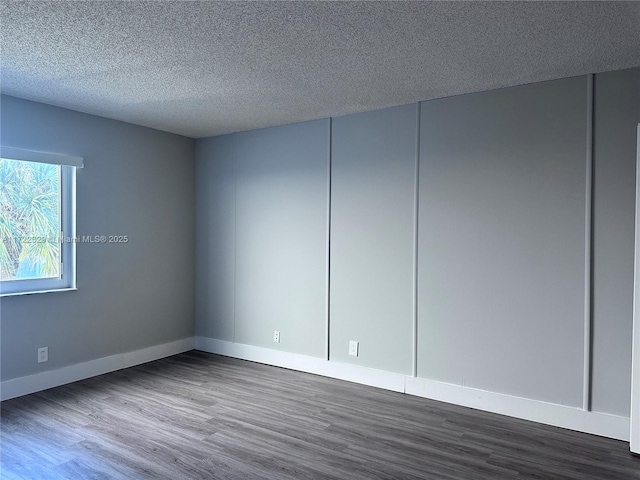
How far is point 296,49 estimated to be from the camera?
283cm

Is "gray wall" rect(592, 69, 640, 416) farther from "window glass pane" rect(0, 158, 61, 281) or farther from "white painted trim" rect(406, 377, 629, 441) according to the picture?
"window glass pane" rect(0, 158, 61, 281)

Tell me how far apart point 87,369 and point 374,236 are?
3066 millimetres

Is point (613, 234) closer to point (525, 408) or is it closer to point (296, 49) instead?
point (525, 408)

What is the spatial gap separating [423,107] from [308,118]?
1.20 meters

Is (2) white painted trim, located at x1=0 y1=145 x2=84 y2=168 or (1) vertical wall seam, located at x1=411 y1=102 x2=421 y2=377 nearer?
(2) white painted trim, located at x1=0 y1=145 x2=84 y2=168

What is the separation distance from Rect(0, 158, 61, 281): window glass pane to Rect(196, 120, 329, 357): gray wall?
1.70 m

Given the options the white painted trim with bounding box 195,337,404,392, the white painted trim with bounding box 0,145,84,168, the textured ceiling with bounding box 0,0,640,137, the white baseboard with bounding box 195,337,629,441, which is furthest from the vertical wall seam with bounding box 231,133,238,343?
the white painted trim with bounding box 0,145,84,168

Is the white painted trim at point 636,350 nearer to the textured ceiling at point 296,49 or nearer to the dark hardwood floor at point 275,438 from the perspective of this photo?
the dark hardwood floor at point 275,438

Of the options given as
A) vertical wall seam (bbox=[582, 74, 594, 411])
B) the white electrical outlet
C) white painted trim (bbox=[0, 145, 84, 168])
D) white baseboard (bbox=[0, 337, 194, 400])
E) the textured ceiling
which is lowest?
white baseboard (bbox=[0, 337, 194, 400])

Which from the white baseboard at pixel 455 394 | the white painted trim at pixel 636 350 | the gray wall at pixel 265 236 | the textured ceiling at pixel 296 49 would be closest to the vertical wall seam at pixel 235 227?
the gray wall at pixel 265 236

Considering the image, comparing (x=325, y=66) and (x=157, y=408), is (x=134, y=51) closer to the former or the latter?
(x=325, y=66)

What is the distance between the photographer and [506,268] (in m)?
3.53

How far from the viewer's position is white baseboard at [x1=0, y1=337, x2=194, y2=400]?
379cm

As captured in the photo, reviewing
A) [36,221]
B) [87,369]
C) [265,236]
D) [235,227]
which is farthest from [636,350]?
[36,221]
